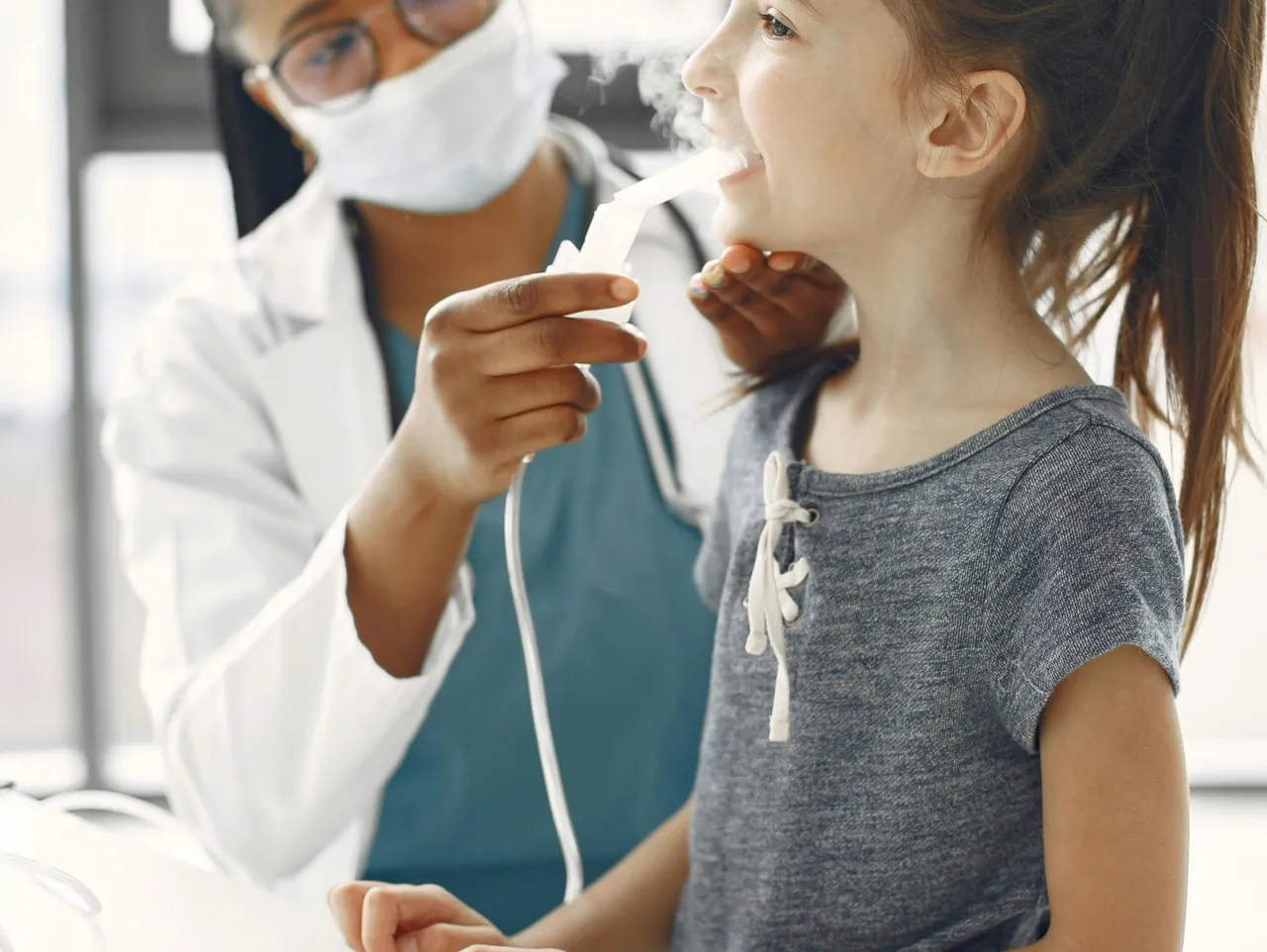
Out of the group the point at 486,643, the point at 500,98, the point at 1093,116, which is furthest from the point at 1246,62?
the point at 486,643

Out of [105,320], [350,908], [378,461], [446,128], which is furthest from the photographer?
[105,320]

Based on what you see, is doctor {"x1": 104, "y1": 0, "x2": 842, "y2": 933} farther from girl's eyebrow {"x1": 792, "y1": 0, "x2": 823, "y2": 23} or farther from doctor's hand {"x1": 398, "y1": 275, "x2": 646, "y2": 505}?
girl's eyebrow {"x1": 792, "y1": 0, "x2": 823, "y2": 23}

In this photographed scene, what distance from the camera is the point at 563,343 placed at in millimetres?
765

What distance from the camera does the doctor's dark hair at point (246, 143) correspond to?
1244 millimetres

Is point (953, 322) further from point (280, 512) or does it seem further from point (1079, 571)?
point (280, 512)

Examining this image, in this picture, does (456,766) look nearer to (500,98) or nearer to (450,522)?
(450,522)

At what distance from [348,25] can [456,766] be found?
689 mm

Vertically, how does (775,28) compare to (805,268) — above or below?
above

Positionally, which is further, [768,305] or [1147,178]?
[768,305]

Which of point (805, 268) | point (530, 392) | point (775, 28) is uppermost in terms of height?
point (775, 28)

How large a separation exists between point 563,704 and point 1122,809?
0.66 m

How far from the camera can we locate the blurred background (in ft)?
6.83

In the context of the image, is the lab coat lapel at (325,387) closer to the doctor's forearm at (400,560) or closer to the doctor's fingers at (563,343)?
the doctor's forearm at (400,560)

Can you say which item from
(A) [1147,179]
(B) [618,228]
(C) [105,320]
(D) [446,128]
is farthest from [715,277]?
(C) [105,320]
